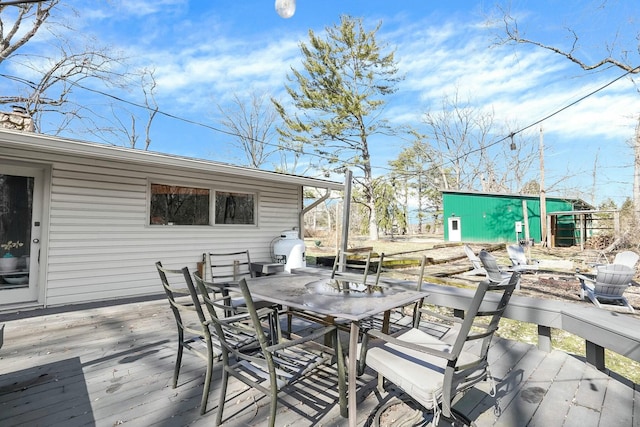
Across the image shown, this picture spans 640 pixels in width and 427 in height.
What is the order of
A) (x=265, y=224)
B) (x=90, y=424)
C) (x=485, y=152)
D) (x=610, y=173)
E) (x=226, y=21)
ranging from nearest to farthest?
1. (x=90, y=424)
2. (x=265, y=224)
3. (x=226, y=21)
4. (x=610, y=173)
5. (x=485, y=152)

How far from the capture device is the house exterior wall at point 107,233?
14.3ft

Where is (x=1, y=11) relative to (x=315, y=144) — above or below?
above

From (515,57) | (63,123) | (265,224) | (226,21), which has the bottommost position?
(265,224)

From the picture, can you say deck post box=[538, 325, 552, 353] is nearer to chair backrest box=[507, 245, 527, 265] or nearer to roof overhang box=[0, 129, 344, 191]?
roof overhang box=[0, 129, 344, 191]

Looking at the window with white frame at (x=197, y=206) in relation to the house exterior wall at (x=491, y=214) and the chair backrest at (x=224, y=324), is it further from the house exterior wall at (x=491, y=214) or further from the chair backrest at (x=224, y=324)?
the house exterior wall at (x=491, y=214)

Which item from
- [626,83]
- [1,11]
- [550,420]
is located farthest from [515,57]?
[1,11]

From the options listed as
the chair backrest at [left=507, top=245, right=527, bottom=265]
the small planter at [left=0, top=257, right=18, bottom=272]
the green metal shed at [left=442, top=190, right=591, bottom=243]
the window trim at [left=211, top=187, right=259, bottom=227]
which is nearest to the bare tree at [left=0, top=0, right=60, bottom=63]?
the window trim at [left=211, top=187, right=259, bottom=227]

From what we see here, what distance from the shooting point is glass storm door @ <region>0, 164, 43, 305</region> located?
414 centimetres

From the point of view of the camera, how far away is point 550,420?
6.01ft

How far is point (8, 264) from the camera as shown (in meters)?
4.15

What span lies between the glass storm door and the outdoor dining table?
3.70m

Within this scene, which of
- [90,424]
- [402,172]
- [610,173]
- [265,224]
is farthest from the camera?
[402,172]

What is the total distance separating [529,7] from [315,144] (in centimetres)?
1140

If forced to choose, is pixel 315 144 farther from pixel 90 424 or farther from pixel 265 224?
pixel 90 424
